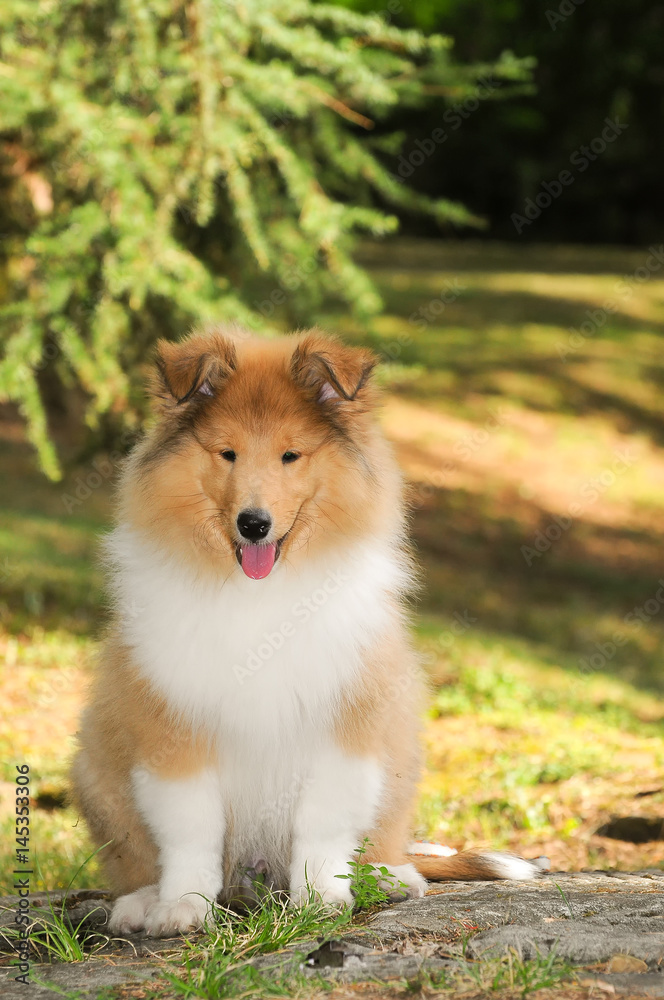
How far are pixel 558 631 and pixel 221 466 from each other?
8.80 metres

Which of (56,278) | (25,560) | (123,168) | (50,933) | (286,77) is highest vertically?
(286,77)

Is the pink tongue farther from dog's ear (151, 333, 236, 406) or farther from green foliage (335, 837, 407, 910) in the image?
green foliage (335, 837, 407, 910)

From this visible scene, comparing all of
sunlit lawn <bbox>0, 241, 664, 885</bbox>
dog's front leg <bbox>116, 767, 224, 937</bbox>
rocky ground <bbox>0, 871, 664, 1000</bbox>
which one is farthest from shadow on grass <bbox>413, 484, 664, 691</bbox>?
dog's front leg <bbox>116, 767, 224, 937</bbox>

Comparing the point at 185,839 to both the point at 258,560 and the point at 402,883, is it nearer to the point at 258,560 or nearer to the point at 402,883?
the point at 402,883

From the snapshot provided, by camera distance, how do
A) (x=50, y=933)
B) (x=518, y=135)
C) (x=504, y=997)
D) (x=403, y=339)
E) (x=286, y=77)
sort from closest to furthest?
(x=504, y=997) → (x=50, y=933) → (x=286, y=77) → (x=403, y=339) → (x=518, y=135)

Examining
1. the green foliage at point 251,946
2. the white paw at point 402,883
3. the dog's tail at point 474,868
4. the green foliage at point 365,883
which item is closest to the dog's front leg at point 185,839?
the green foliage at point 251,946

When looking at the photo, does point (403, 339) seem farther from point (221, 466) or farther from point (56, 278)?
point (221, 466)

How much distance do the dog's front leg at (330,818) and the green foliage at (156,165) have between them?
14.5ft

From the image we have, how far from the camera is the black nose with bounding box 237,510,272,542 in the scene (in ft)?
11.5

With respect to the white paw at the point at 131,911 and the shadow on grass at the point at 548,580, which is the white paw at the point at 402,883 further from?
the shadow on grass at the point at 548,580

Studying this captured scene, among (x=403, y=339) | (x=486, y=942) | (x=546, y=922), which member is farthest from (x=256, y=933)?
(x=403, y=339)

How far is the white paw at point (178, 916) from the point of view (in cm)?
355

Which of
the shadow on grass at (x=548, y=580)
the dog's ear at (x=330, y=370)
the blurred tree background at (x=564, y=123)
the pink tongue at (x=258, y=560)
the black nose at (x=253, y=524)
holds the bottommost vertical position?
the shadow on grass at (x=548, y=580)

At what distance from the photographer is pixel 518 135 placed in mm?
28359
